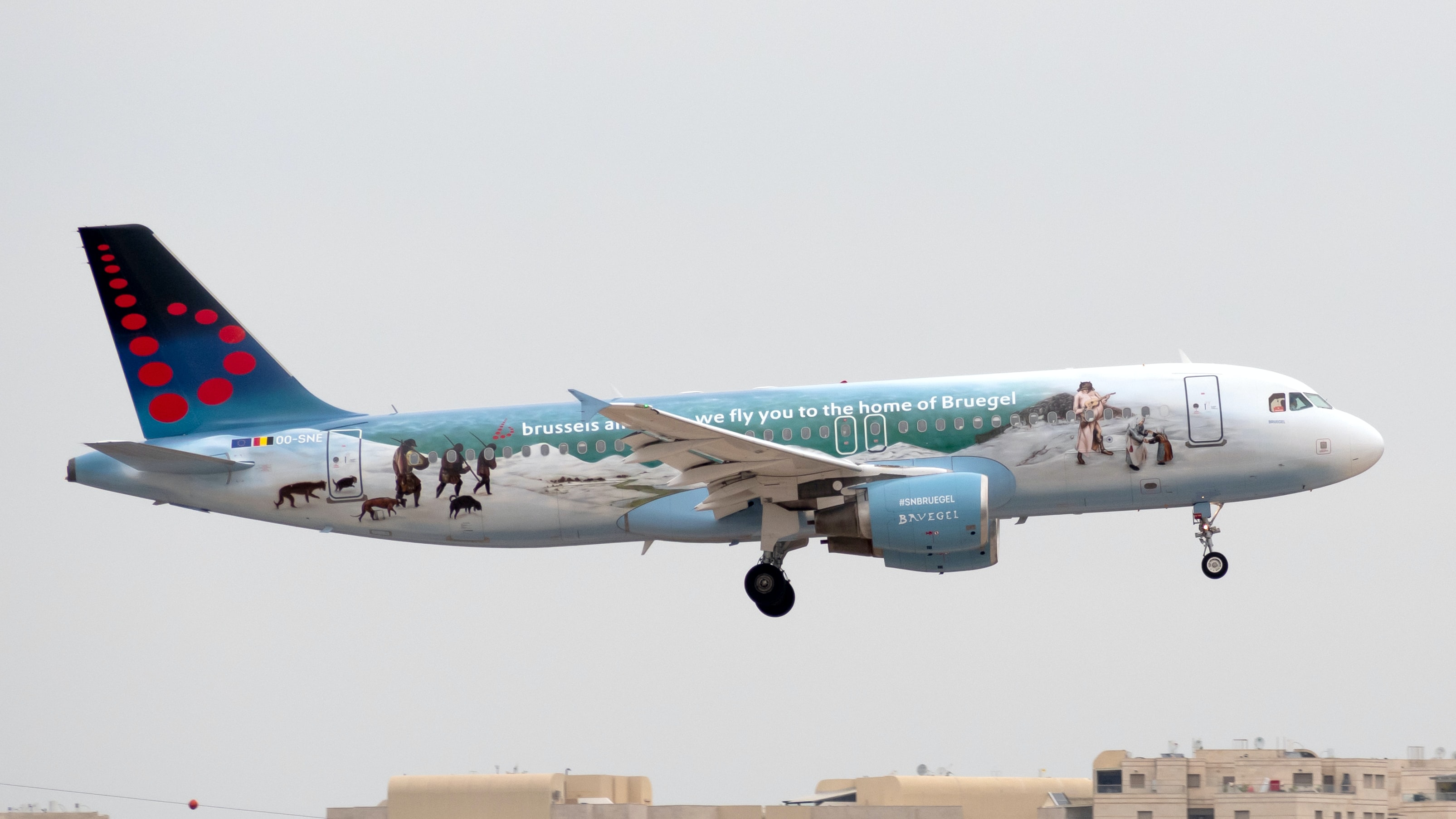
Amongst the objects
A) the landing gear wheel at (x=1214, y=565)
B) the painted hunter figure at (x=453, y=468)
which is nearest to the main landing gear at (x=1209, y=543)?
the landing gear wheel at (x=1214, y=565)

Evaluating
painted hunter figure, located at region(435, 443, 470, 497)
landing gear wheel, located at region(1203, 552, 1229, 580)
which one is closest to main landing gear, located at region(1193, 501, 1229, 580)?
landing gear wheel, located at region(1203, 552, 1229, 580)

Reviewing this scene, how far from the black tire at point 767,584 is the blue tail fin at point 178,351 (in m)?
10.6

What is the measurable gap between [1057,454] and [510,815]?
27.0m

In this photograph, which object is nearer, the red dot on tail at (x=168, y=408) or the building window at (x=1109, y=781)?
the red dot on tail at (x=168, y=408)

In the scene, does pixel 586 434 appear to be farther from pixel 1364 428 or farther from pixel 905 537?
pixel 1364 428

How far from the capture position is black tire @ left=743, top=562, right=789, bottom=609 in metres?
38.2

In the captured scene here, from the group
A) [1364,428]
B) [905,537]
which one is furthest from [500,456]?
[1364,428]

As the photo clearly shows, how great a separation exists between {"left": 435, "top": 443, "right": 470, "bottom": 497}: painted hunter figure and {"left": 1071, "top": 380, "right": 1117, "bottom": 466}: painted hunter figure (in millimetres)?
13518

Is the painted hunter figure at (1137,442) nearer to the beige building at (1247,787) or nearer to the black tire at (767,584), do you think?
the black tire at (767,584)

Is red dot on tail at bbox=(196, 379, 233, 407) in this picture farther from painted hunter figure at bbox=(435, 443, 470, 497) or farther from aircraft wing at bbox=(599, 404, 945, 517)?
aircraft wing at bbox=(599, 404, 945, 517)

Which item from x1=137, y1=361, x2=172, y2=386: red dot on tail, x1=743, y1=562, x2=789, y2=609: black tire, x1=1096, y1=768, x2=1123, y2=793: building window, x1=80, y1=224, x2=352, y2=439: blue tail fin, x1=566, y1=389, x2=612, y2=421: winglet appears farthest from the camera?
x1=1096, y1=768, x2=1123, y2=793: building window

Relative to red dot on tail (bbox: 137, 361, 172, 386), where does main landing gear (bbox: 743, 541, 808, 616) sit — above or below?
below

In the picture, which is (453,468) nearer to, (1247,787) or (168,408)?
(168,408)

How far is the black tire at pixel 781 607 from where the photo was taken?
38375 mm
